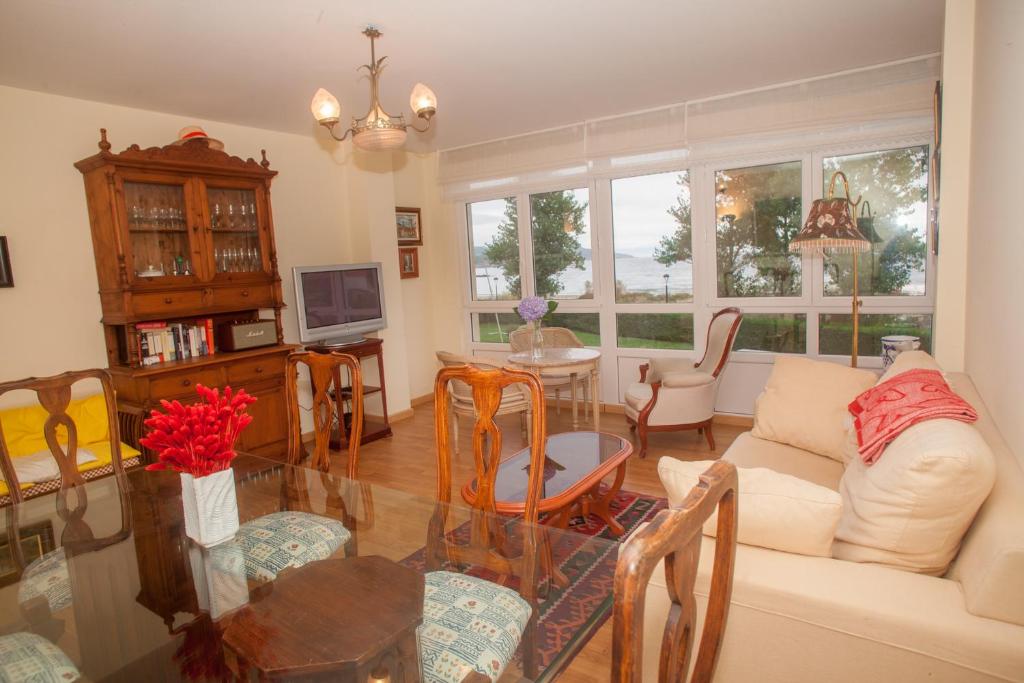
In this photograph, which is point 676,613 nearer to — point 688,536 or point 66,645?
point 688,536

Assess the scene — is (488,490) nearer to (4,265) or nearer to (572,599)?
(572,599)

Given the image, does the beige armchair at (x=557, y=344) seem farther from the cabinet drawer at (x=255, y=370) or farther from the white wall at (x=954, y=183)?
the white wall at (x=954, y=183)

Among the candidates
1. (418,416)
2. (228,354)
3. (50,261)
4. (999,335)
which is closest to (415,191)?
(418,416)

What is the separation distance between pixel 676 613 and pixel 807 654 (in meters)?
0.77

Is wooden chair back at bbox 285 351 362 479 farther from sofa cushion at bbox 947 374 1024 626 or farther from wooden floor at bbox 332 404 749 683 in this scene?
sofa cushion at bbox 947 374 1024 626

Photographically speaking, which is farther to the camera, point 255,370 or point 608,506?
point 255,370

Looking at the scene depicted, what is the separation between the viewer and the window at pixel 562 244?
5.57 metres

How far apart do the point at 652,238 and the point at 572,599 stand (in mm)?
4291

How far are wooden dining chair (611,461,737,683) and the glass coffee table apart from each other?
1297mm

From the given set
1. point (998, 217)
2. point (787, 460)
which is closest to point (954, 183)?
point (998, 217)

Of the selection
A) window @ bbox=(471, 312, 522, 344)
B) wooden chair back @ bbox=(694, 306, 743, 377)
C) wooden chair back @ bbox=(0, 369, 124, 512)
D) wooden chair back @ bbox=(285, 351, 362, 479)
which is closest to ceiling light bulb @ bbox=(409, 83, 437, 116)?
wooden chair back @ bbox=(285, 351, 362, 479)

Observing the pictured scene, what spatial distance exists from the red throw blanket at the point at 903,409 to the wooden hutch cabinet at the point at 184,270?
3639 mm

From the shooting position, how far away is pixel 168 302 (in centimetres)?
385

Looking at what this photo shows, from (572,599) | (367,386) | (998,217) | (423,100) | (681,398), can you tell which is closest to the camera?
(572,599)
